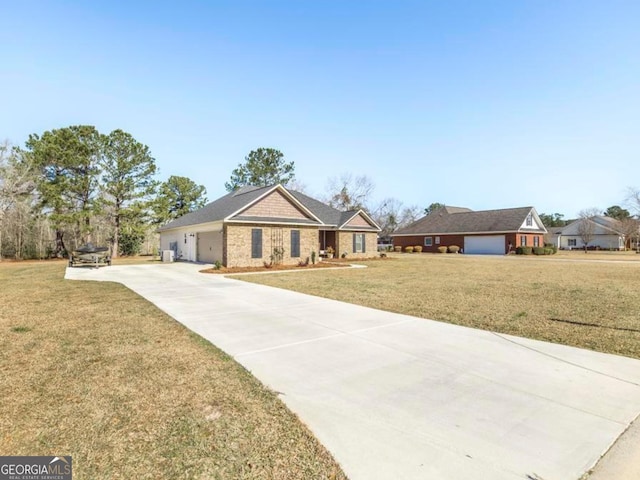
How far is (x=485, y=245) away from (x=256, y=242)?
2966 centimetres

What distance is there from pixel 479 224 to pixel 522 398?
40323 millimetres

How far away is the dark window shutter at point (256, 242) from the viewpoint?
19922 mm

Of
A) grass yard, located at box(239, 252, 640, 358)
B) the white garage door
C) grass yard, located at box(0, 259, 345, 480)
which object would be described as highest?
the white garage door

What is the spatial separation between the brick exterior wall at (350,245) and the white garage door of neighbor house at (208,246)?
33.8 feet

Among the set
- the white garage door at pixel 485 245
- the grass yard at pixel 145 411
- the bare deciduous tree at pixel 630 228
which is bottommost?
the grass yard at pixel 145 411

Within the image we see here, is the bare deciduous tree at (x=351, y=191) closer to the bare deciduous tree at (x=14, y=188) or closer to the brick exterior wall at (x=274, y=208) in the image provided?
the brick exterior wall at (x=274, y=208)

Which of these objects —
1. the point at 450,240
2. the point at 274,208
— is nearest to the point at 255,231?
the point at 274,208

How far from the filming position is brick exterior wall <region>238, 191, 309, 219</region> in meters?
20.0

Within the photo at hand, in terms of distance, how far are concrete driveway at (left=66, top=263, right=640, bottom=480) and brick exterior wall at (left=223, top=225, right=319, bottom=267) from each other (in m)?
12.5

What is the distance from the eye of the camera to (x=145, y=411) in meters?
3.25

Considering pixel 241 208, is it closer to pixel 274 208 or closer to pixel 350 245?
pixel 274 208

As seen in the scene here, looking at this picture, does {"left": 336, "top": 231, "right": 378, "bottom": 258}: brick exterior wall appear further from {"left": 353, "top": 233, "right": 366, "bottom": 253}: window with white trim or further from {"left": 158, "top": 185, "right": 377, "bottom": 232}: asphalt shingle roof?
{"left": 158, "top": 185, "right": 377, "bottom": 232}: asphalt shingle roof

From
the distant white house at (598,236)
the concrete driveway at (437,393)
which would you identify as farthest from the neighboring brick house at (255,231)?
the distant white house at (598,236)

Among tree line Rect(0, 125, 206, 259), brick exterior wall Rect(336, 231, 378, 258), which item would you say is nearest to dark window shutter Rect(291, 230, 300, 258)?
brick exterior wall Rect(336, 231, 378, 258)
